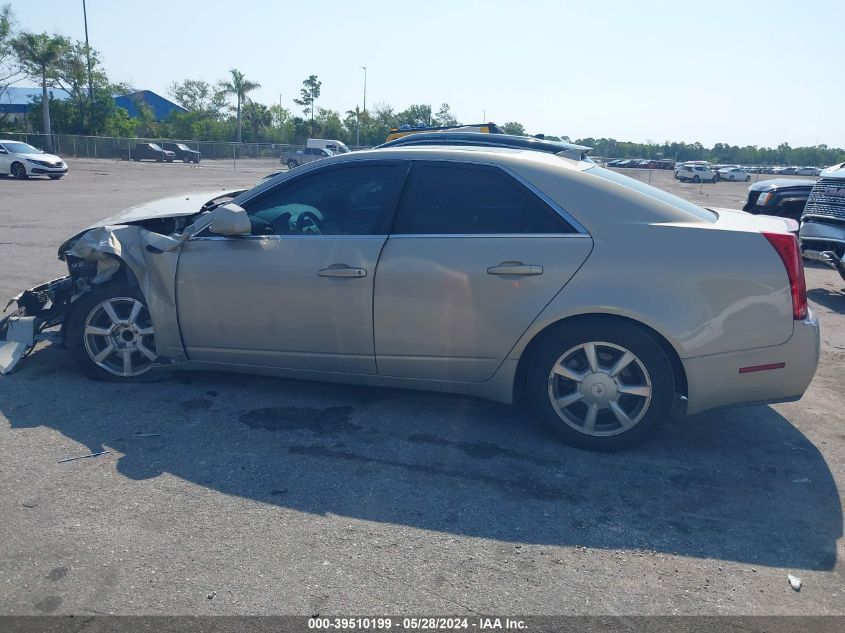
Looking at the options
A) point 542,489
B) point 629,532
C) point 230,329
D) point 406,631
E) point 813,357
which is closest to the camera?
point 406,631

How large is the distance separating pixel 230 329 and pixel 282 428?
0.75 metres

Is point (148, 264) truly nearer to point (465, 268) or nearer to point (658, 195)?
point (465, 268)

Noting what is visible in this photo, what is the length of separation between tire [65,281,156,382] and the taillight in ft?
13.0

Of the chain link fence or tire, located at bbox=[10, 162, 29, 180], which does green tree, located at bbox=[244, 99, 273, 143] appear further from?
tire, located at bbox=[10, 162, 29, 180]

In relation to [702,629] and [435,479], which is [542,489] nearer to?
[435,479]

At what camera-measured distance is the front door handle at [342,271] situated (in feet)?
14.5

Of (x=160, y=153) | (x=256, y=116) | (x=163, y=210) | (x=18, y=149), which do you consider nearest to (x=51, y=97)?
(x=160, y=153)

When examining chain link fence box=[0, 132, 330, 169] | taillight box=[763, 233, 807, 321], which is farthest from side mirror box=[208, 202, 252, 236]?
chain link fence box=[0, 132, 330, 169]

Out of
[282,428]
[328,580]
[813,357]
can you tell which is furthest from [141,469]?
[813,357]

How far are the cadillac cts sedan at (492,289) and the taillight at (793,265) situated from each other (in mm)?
11

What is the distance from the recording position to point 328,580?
→ 9.89 ft

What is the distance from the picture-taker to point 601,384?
4.18 metres

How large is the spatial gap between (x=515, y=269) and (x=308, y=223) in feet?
4.55

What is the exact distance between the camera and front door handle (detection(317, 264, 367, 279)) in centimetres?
441
